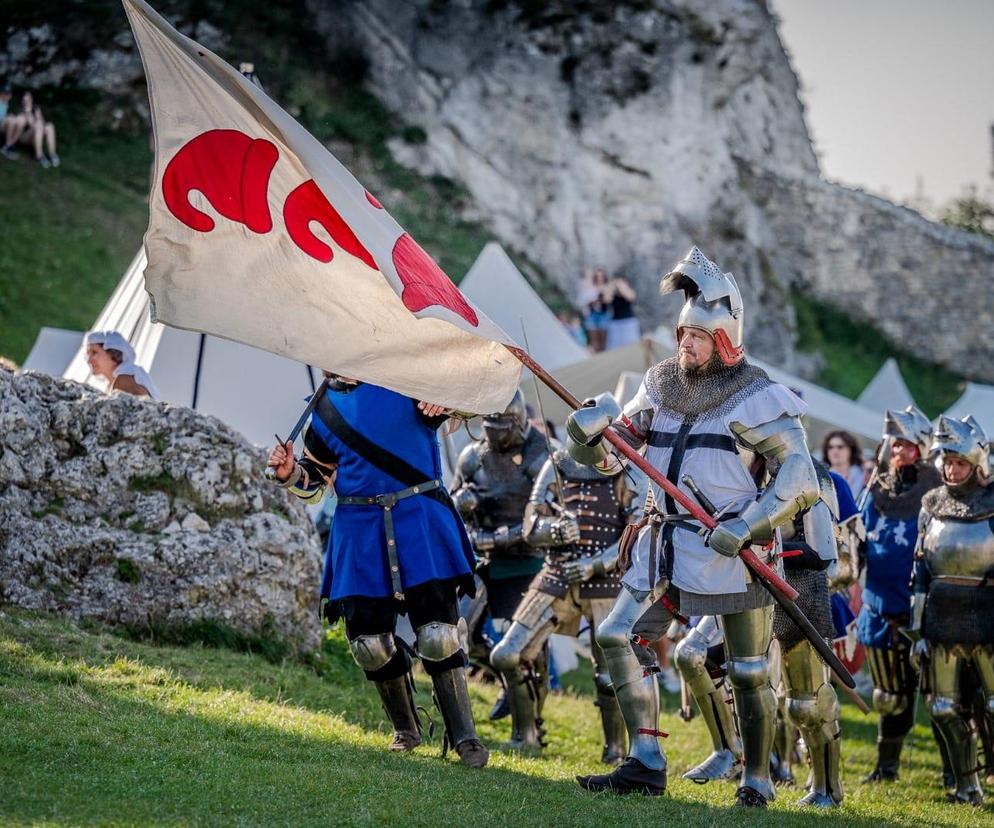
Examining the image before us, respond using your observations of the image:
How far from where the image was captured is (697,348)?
20.8 feet

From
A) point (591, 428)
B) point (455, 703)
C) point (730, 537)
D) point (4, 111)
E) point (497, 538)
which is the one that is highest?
point (4, 111)

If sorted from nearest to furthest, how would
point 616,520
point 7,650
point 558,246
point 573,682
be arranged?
point 7,650 < point 616,520 < point 573,682 < point 558,246

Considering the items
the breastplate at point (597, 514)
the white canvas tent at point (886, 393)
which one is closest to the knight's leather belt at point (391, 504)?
the breastplate at point (597, 514)

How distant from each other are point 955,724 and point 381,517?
371cm

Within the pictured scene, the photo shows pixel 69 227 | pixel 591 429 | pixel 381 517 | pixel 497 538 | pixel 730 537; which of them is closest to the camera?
pixel 730 537

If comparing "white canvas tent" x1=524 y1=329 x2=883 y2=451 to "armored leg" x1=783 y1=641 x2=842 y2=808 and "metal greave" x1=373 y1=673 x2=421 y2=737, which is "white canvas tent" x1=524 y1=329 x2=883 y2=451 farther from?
"metal greave" x1=373 y1=673 x2=421 y2=737

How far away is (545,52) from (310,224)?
26.8m

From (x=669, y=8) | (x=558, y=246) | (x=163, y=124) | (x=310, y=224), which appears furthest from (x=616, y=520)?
(x=669, y=8)

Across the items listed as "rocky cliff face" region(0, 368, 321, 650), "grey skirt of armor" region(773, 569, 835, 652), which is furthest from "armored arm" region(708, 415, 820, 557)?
"rocky cliff face" region(0, 368, 321, 650)

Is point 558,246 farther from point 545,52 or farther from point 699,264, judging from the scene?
point 699,264

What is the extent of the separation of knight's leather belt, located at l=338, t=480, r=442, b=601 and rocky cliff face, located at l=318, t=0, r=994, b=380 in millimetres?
23182

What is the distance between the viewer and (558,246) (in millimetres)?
30594

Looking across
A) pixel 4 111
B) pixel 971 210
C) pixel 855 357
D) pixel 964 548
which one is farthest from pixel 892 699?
pixel 971 210

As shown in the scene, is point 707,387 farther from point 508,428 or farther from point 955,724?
point 955,724
